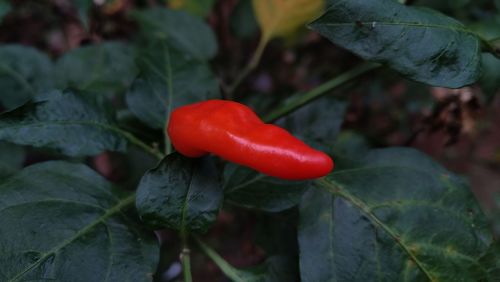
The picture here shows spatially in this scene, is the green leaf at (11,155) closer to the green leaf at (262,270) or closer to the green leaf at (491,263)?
the green leaf at (262,270)

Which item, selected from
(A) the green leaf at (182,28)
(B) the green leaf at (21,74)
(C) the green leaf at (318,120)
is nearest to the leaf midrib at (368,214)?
(C) the green leaf at (318,120)

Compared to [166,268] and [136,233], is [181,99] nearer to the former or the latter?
[136,233]

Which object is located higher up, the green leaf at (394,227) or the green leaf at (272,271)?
the green leaf at (394,227)

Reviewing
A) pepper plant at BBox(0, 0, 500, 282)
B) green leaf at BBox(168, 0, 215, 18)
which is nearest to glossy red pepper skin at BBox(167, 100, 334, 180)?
pepper plant at BBox(0, 0, 500, 282)

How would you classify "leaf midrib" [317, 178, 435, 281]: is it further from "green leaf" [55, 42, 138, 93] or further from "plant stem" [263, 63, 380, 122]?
"green leaf" [55, 42, 138, 93]

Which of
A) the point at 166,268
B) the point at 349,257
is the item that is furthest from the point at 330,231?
the point at 166,268

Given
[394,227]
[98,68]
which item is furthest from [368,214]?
[98,68]
